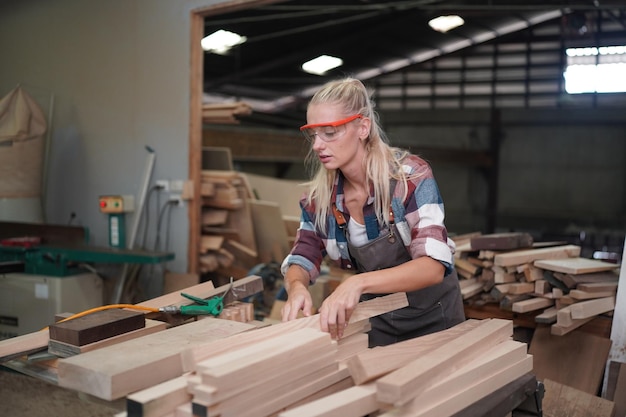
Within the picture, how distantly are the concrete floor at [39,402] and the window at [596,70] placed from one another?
32.1 ft

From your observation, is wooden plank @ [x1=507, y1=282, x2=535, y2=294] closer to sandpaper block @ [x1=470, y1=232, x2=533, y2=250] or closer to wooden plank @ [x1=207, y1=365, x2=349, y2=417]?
sandpaper block @ [x1=470, y1=232, x2=533, y2=250]

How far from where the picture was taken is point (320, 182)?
2.23m

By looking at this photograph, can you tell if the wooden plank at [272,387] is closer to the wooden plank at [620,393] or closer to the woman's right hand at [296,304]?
the woman's right hand at [296,304]

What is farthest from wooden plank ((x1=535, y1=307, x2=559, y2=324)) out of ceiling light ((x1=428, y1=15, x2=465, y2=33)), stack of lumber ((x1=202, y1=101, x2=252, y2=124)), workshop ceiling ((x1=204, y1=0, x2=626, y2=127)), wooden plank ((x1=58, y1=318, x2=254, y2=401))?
ceiling light ((x1=428, y1=15, x2=465, y2=33))

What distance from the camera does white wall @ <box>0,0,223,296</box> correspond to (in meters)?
4.71

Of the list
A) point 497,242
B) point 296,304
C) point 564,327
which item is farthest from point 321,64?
point 296,304

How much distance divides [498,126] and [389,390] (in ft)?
Result: 35.3

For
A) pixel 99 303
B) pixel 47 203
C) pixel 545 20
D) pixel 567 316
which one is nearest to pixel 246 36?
pixel 47 203

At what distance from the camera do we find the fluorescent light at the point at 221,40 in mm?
7711

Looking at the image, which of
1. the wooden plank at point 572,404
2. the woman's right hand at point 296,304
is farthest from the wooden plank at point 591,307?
the woman's right hand at point 296,304

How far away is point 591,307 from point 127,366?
2476 mm

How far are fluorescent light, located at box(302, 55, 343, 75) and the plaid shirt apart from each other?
8.00 metres

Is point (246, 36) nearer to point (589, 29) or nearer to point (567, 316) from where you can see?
point (589, 29)

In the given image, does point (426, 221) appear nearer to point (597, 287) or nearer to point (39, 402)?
point (597, 287)
